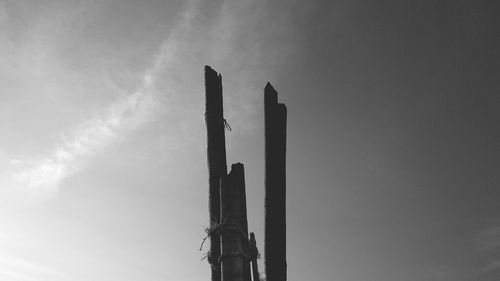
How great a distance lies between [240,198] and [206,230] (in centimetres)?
64

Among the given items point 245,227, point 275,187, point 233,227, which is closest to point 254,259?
point 245,227

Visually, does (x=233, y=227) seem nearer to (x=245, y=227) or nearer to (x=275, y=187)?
(x=245, y=227)

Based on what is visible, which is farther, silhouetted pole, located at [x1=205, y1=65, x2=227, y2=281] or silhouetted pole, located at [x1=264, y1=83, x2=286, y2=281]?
silhouetted pole, located at [x1=205, y1=65, x2=227, y2=281]

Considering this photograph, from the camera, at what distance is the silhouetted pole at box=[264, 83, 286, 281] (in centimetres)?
436

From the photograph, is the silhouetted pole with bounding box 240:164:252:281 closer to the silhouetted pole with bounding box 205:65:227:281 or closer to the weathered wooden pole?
the weathered wooden pole

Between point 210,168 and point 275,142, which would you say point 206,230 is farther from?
point 275,142

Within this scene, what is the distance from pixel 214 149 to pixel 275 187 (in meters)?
1.00

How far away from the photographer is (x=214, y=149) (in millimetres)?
4883

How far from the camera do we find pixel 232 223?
4.24 m

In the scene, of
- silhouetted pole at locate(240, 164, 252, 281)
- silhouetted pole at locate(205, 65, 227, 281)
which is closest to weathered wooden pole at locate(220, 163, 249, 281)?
silhouetted pole at locate(240, 164, 252, 281)

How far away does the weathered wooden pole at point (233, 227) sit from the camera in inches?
159

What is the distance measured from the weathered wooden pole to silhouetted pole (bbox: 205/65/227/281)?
32 cm

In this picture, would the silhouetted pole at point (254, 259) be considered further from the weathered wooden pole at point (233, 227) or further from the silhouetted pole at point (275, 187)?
the weathered wooden pole at point (233, 227)

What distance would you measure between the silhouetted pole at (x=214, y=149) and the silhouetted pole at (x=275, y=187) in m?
0.67
